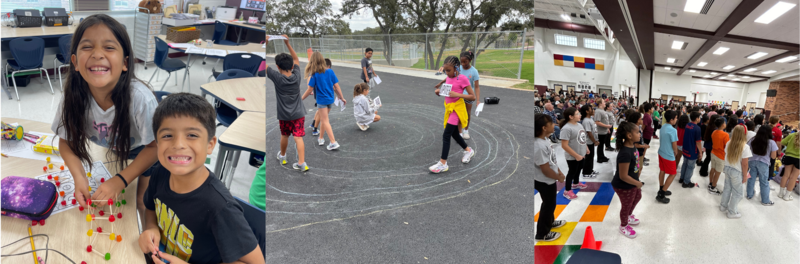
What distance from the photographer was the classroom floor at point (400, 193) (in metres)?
2.11

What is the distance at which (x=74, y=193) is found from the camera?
0.78m

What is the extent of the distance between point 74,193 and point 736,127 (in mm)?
2274

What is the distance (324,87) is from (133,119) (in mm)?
2073

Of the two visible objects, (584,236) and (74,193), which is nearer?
(74,193)

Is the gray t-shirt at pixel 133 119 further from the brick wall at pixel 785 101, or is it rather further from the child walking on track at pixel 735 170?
the brick wall at pixel 785 101

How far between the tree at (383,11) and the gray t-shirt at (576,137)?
3.74ft

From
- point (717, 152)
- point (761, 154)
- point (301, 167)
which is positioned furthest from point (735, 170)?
point (301, 167)

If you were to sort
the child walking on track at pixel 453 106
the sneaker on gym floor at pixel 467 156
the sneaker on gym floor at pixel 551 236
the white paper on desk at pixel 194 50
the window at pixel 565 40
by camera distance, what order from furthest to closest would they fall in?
the sneaker on gym floor at pixel 467 156 → the child walking on track at pixel 453 106 → the sneaker on gym floor at pixel 551 236 → the window at pixel 565 40 → the white paper on desk at pixel 194 50

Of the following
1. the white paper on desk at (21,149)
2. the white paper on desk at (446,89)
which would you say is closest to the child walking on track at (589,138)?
the white paper on desk at (446,89)

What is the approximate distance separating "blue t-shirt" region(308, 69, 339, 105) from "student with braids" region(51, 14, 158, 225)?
6.49 ft

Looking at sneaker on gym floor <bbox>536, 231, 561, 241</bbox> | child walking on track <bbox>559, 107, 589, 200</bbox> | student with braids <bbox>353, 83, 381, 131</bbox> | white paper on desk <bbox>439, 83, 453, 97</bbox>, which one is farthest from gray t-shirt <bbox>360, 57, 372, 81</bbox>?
sneaker on gym floor <bbox>536, 231, 561, 241</bbox>

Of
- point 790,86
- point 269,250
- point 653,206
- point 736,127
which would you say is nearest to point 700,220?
point 653,206

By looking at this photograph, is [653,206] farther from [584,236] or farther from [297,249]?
[297,249]

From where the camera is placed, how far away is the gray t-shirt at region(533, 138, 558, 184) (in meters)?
1.96
